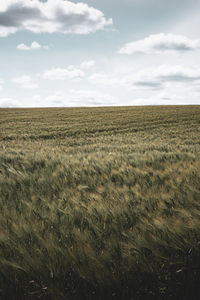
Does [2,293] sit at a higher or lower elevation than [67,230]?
lower

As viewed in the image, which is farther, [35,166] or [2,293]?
[35,166]

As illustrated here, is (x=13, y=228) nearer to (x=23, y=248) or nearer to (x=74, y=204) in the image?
(x=23, y=248)

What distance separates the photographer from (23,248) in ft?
5.18

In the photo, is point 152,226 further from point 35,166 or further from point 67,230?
point 35,166

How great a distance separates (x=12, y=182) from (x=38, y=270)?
2.66 m

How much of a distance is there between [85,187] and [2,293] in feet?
6.40

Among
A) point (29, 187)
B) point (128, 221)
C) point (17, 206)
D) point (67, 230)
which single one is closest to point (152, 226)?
point (128, 221)

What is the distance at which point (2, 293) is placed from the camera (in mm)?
1376

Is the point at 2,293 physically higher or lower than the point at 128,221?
lower

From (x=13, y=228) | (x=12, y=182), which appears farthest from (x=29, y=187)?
(x=13, y=228)

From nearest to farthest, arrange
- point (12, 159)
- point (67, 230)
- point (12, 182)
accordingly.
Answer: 1. point (67, 230)
2. point (12, 182)
3. point (12, 159)

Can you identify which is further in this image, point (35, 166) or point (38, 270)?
point (35, 166)

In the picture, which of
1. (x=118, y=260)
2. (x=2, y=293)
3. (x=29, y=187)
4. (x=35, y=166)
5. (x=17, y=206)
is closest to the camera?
(x=2, y=293)

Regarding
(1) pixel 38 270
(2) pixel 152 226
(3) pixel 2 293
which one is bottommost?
(3) pixel 2 293
